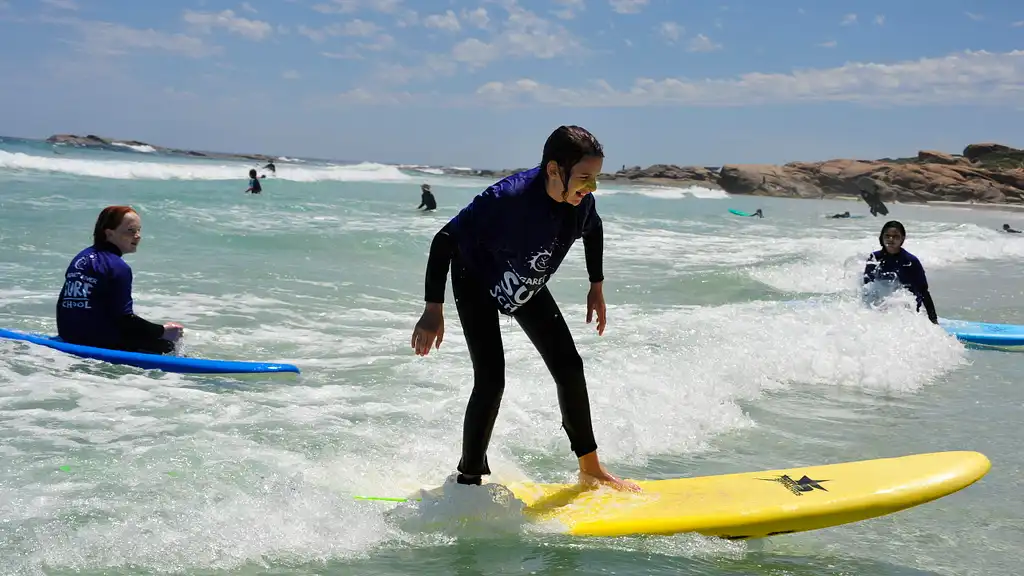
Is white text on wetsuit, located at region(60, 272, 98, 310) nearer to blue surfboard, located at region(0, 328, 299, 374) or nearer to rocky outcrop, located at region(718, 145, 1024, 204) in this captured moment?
blue surfboard, located at region(0, 328, 299, 374)

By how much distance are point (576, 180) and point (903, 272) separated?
5.73 m

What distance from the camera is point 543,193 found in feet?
9.97

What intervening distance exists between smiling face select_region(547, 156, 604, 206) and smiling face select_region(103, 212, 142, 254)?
10.4 ft

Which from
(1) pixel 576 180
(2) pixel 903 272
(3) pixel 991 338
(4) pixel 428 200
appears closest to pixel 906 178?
(4) pixel 428 200

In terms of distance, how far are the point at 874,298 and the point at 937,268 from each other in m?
7.92

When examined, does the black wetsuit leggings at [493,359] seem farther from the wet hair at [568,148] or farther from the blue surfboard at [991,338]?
the blue surfboard at [991,338]

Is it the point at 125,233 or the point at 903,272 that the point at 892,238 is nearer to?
the point at 903,272

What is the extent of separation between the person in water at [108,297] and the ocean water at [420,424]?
0.74 ft

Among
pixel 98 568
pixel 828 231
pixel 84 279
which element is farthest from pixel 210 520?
pixel 828 231

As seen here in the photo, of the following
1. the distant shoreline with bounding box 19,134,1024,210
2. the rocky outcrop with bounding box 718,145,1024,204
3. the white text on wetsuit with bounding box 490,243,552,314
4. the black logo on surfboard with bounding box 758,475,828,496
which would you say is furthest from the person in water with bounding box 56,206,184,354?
the rocky outcrop with bounding box 718,145,1024,204

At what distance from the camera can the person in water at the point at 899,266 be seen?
7.47 m

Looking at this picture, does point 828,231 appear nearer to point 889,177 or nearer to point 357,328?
point 357,328

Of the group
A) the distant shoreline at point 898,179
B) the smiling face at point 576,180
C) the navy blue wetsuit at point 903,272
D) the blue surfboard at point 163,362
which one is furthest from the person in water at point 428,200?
the distant shoreline at point 898,179

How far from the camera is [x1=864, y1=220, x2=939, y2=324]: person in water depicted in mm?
7473
